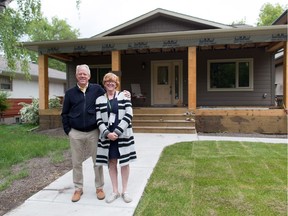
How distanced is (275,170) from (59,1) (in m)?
5.34

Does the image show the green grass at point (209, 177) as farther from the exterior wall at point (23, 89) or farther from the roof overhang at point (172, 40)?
the exterior wall at point (23, 89)

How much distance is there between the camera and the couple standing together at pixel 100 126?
10.5ft

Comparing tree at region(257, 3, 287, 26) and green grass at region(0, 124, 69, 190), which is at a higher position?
tree at region(257, 3, 287, 26)

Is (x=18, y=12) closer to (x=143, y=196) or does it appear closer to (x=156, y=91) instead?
(x=143, y=196)

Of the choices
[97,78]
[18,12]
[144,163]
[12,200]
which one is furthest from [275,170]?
[97,78]

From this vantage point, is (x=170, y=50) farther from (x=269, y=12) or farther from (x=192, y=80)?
(x=269, y=12)

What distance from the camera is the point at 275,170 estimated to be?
457 centimetres

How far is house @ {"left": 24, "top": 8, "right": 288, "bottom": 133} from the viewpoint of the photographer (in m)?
9.02

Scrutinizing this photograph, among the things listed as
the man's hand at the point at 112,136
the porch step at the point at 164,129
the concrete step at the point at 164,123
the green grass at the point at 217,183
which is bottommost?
the green grass at the point at 217,183

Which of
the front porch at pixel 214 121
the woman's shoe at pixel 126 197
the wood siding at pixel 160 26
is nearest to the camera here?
the woman's shoe at pixel 126 197

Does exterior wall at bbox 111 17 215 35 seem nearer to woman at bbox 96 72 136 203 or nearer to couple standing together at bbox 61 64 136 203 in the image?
couple standing together at bbox 61 64 136 203

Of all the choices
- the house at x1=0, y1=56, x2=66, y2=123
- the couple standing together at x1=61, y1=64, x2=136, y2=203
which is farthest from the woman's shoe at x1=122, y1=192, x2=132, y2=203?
the house at x1=0, y1=56, x2=66, y2=123

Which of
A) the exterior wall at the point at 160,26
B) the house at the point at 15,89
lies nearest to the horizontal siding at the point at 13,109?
the house at the point at 15,89

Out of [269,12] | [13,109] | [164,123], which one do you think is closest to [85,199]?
[164,123]
